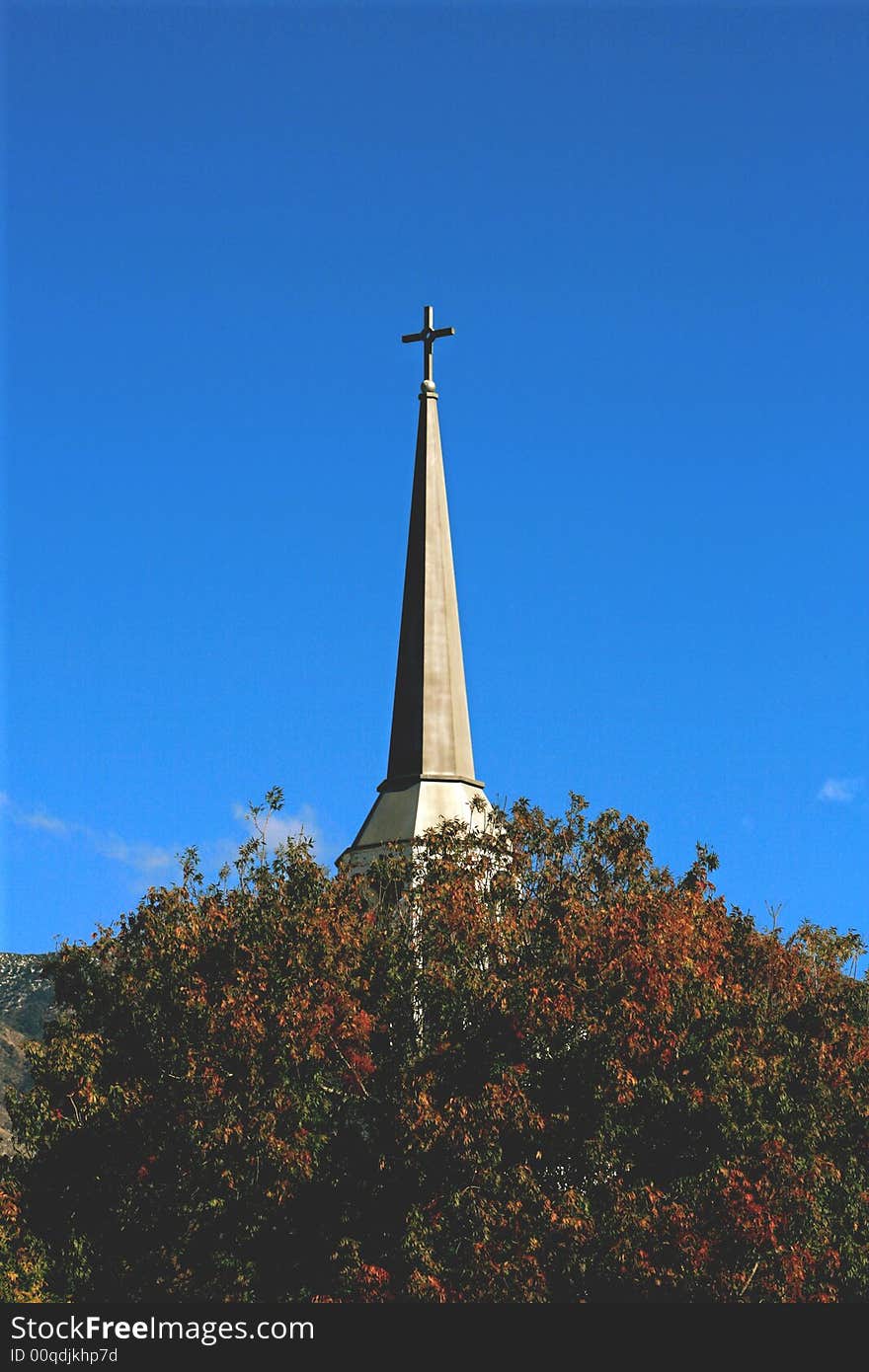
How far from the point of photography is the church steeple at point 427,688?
98.5ft

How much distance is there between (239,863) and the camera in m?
25.3

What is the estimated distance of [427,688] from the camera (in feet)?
103

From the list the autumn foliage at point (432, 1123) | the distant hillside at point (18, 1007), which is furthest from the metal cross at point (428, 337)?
the distant hillside at point (18, 1007)

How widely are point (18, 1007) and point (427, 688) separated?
80099 millimetres

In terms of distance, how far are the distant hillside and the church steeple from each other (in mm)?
65082

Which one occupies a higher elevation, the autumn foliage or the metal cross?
the metal cross

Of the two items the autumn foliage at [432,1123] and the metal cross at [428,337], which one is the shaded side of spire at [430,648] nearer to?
the metal cross at [428,337]

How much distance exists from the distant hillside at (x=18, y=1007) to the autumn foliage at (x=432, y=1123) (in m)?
71.2

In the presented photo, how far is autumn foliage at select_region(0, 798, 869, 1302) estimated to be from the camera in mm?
21109

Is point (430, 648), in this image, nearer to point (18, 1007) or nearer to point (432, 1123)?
point (432, 1123)

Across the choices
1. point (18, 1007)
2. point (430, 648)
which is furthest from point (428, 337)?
point (18, 1007)

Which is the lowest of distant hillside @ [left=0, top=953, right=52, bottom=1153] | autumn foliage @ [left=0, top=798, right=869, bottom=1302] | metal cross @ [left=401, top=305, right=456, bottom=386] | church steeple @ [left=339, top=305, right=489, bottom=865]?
autumn foliage @ [left=0, top=798, right=869, bottom=1302]

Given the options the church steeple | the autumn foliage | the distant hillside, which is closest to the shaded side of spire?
the church steeple

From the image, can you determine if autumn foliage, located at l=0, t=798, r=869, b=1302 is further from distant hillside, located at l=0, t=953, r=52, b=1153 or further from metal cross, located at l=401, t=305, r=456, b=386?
distant hillside, located at l=0, t=953, r=52, b=1153
